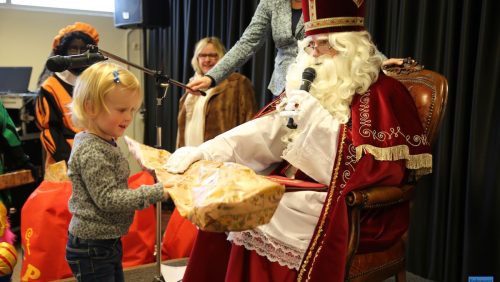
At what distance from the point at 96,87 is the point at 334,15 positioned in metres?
0.91

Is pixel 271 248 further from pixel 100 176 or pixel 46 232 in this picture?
pixel 46 232

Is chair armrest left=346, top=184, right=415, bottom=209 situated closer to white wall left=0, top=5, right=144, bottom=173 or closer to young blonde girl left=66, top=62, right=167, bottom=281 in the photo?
young blonde girl left=66, top=62, right=167, bottom=281

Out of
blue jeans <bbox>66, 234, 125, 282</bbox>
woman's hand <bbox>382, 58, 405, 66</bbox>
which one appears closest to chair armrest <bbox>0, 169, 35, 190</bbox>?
blue jeans <bbox>66, 234, 125, 282</bbox>

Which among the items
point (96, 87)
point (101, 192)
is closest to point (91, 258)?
point (101, 192)

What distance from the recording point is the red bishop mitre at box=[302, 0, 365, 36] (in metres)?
1.78

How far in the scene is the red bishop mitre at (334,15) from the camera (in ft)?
5.82

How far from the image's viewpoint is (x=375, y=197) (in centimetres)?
152

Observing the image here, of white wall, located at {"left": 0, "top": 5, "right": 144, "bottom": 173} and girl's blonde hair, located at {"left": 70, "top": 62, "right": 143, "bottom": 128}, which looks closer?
girl's blonde hair, located at {"left": 70, "top": 62, "right": 143, "bottom": 128}

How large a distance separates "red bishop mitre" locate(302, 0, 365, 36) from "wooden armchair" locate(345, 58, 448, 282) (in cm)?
35

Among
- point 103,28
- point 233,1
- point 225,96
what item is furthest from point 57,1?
point 225,96

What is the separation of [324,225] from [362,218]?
0.16 m

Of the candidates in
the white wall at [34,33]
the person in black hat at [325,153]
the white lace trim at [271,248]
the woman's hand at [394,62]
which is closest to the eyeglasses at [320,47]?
the person in black hat at [325,153]

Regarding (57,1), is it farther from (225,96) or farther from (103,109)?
(103,109)

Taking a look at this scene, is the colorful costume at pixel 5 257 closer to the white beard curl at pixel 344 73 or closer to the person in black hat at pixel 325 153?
the person in black hat at pixel 325 153
